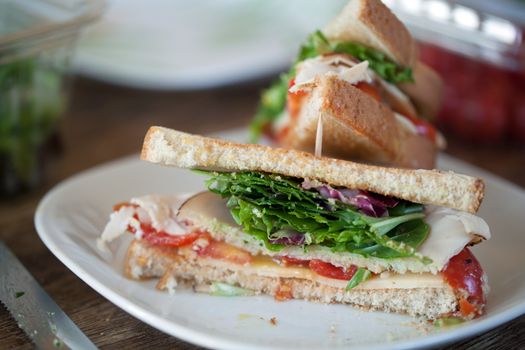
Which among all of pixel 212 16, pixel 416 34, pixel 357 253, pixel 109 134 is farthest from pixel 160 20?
pixel 357 253

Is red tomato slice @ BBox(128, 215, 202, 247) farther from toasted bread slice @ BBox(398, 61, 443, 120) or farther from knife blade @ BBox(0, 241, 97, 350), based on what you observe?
toasted bread slice @ BBox(398, 61, 443, 120)

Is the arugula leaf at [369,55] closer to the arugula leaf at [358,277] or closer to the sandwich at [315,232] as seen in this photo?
the sandwich at [315,232]

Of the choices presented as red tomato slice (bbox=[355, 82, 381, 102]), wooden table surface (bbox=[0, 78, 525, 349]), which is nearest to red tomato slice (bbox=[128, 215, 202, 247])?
wooden table surface (bbox=[0, 78, 525, 349])

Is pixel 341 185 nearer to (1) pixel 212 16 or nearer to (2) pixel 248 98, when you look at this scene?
(2) pixel 248 98

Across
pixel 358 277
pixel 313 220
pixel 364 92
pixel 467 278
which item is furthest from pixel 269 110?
pixel 467 278

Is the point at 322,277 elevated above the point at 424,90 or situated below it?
below

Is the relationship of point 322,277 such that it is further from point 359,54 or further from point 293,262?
point 359,54

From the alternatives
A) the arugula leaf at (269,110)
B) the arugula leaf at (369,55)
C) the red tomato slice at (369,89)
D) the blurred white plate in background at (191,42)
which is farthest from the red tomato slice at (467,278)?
the blurred white plate in background at (191,42)
